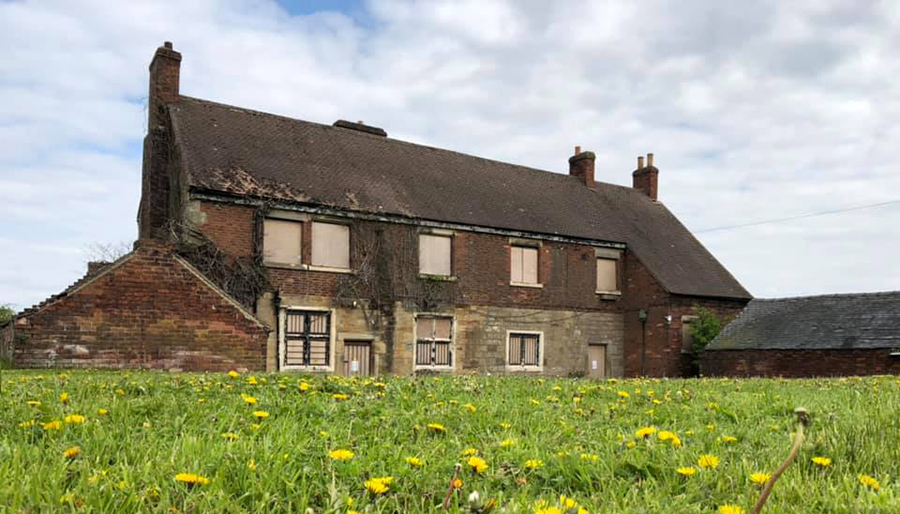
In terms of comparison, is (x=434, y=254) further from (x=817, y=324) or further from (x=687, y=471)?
(x=687, y=471)

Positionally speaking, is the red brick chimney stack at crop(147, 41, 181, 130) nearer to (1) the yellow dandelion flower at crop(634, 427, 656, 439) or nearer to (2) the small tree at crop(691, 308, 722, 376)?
(2) the small tree at crop(691, 308, 722, 376)

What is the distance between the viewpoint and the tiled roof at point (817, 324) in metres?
25.1

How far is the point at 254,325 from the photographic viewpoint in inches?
723

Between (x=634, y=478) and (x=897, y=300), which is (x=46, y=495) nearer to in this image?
(x=634, y=478)

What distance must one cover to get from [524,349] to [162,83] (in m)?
15.9

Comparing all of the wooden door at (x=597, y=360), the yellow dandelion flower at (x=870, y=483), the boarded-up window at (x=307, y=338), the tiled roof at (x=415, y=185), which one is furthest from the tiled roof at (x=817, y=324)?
the yellow dandelion flower at (x=870, y=483)

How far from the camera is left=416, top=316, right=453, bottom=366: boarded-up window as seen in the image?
25.8m

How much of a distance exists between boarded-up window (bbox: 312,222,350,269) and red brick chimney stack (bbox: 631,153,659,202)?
66.7ft

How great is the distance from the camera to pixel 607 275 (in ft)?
103

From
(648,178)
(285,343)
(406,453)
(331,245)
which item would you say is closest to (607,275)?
(648,178)

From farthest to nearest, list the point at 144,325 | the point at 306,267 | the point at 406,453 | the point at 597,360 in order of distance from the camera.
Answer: the point at 597,360 → the point at 306,267 → the point at 144,325 → the point at 406,453

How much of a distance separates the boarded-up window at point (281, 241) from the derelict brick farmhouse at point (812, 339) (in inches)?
623

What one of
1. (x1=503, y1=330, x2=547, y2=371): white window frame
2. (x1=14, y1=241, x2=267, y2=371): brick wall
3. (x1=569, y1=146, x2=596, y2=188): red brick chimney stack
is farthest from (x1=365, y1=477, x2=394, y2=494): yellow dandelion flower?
(x1=569, y1=146, x2=596, y2=188): red brick chimney stack

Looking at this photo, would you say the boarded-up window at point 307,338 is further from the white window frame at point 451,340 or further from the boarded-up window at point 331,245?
the white window frame at point 451,340
